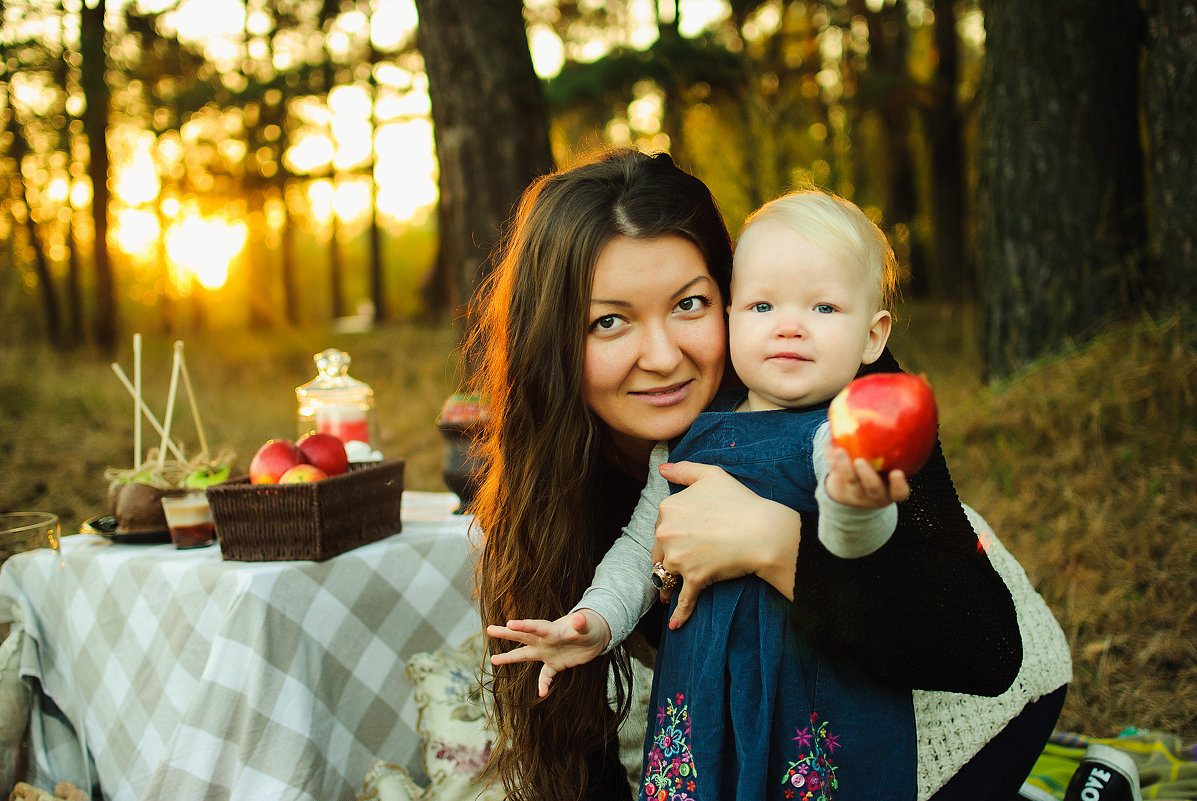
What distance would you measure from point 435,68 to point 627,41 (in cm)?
962

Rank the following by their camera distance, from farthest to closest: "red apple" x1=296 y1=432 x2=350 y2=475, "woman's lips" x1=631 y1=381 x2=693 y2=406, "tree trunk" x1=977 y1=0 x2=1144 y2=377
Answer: "tree trunk" x1=977 y1=0 x2=1144 y2=377 → "red apple" x1=296 y1=432 x2=350 y2=475 → "woman's lips" x1=631 y1=381 x2=693 y2=406

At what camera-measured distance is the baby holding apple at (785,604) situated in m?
1.22

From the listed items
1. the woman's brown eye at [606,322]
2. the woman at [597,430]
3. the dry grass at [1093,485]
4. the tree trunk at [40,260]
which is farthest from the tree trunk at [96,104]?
the woman's brown eye at [606,322]

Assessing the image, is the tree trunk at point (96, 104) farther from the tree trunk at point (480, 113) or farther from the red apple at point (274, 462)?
the red apple at point (274, 462)

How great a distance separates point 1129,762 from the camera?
1815 mm

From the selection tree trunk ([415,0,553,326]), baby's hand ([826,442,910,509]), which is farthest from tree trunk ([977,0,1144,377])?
baby's hand ([826,442,910,509])

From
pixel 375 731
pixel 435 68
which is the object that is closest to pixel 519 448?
pixel 375 731

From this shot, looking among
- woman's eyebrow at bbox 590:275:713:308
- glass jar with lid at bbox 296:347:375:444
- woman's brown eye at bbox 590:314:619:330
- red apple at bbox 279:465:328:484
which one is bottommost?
red apple at bbox 279:465:328:484

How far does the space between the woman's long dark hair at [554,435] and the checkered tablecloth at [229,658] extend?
33 centimetres

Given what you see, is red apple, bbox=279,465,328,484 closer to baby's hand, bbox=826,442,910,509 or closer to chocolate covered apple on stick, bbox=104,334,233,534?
chocolate covered apple on stick, bbox=104,334,233,534

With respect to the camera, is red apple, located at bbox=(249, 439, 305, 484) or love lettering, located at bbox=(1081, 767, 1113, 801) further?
red apple, located at bbox=(249, 439, 305, 484)

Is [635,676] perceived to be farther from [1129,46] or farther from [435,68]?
[1129,46]

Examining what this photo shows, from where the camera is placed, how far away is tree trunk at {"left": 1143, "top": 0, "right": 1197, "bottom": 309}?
3.41 m

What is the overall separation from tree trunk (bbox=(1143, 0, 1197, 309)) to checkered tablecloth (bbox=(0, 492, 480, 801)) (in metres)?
3.30
